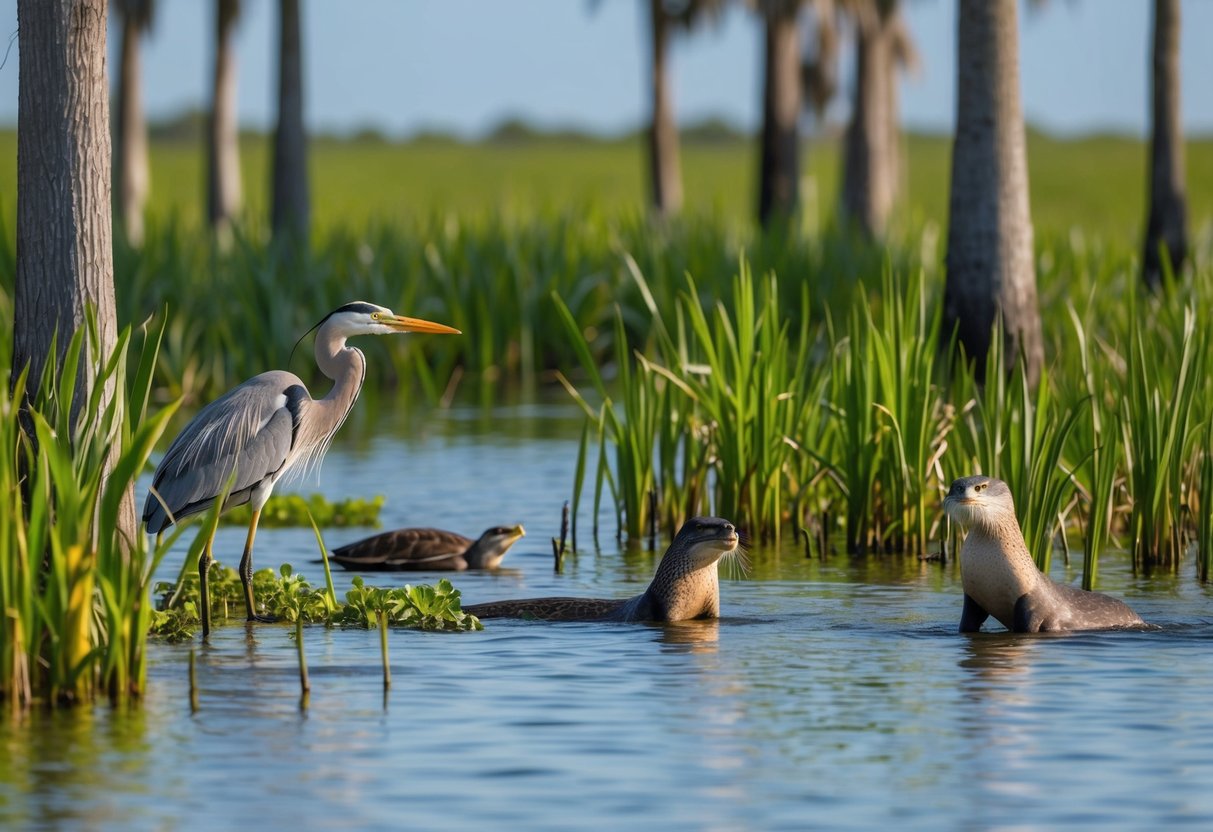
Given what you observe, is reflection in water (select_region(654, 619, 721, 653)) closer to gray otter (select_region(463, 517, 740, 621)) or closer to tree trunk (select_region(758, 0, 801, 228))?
gray otter (select_region(463, 517, 740, 621))

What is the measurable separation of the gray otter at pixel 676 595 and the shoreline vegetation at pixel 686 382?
0.53m

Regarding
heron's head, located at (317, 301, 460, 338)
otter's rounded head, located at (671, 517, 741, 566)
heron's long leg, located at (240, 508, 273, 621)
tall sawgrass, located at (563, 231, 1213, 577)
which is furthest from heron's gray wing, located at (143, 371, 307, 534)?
tall sawgrass, located at (563, 231, 1213, 577)

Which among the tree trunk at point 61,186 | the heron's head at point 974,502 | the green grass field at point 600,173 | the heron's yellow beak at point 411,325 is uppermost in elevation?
the green grass field at point 600,173

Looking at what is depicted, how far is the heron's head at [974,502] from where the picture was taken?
8.20m

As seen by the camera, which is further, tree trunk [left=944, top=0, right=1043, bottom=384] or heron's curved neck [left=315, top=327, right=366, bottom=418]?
tree trunk [left=944, top=0, right=1043, bottom=384]

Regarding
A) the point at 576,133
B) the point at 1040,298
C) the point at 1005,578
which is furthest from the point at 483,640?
the point at 576,133

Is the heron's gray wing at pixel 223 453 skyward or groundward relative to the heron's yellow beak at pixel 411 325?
groundward

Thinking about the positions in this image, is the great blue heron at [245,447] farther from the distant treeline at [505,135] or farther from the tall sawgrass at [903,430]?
the distant treeline at [505,135]

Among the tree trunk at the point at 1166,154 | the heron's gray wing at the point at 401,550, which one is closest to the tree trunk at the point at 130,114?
the tree trunk at the point at 1166,154

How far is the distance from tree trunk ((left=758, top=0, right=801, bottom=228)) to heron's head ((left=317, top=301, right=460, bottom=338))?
73.0 ft

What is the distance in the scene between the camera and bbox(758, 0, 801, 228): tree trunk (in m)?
31.6

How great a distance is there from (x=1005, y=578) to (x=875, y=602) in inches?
49.3

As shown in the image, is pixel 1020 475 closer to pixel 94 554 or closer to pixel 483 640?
pixel 483 640

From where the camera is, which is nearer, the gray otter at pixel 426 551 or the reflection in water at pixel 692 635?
the reflection in water at pixel 692 635
